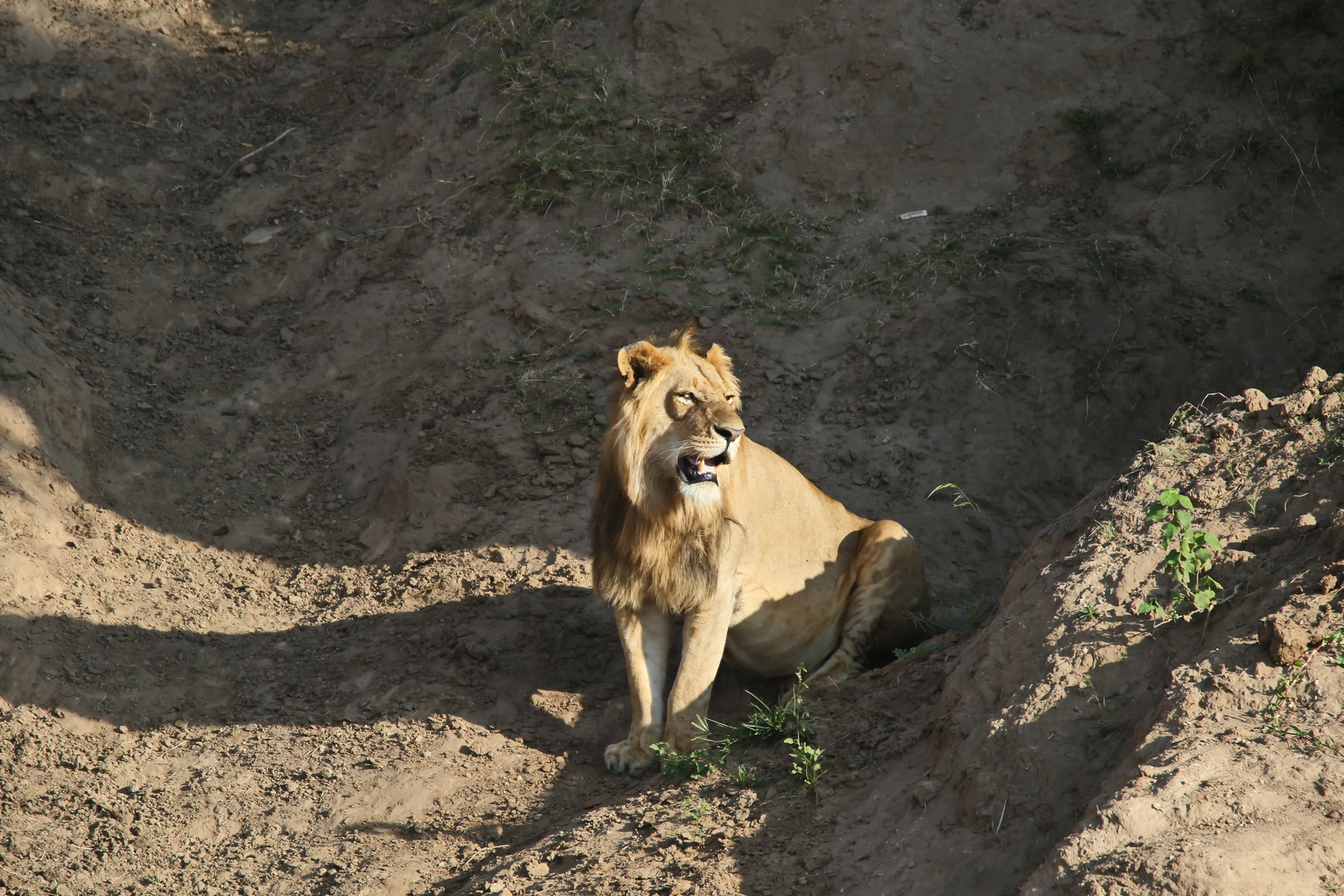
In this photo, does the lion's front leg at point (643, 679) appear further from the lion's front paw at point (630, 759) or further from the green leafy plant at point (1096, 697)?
the green leafy plant at point (1096, 697)

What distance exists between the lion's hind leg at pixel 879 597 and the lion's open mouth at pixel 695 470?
4.74 feet

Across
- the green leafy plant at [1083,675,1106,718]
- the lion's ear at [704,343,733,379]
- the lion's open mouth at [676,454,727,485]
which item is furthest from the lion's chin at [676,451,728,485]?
the green leafy plant at [1083,675,1106,718]

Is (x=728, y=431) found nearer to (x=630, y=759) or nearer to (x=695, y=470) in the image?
(x=695, y=470)

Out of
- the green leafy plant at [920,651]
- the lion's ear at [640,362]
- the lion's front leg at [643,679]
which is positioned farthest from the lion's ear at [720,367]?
the green leafy plant at [920,651]

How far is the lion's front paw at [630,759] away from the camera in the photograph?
5.08 metres

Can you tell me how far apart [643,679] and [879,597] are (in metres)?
1.45

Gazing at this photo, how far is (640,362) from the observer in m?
4.93

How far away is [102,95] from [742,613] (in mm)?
7883

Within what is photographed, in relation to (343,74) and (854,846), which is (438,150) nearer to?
(343,74)

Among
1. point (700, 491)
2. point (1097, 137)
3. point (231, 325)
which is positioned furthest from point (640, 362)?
point (1097, 137)

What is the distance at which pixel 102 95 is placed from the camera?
9742 millimetres

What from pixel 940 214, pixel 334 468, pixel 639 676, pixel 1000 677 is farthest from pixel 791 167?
pixel 1000 677

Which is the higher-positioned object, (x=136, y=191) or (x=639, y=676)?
(x=136, y=191)

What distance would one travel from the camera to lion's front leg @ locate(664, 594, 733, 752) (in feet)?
16.4
